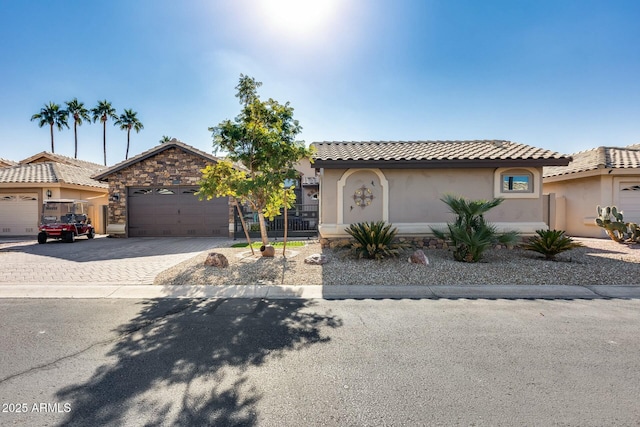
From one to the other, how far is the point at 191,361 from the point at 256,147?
21.4ft

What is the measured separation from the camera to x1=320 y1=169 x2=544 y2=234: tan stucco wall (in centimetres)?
1056

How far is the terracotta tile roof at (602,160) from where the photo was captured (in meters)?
13.4

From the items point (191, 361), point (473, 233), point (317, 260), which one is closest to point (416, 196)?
point (473, 233)

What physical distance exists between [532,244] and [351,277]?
6.09m

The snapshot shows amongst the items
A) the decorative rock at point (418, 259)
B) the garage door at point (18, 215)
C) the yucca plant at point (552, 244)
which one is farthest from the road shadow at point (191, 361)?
the garage door at point (18, 215)

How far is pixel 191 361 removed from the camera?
362 cm

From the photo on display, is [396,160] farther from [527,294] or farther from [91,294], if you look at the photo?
[91,294]

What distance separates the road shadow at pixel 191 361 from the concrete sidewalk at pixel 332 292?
1.86 ft

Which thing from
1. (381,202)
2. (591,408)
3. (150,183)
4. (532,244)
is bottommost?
(591,408)

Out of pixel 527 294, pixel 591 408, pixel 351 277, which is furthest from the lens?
pixel 351 277

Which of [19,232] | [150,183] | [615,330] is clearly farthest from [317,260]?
[19,232]

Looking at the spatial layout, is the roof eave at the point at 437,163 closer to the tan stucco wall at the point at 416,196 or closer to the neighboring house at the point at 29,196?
the tan stucco wall at the point at 416,196

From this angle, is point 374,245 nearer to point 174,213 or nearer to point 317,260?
point 317,260

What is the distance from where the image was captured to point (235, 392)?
3.03 metres
